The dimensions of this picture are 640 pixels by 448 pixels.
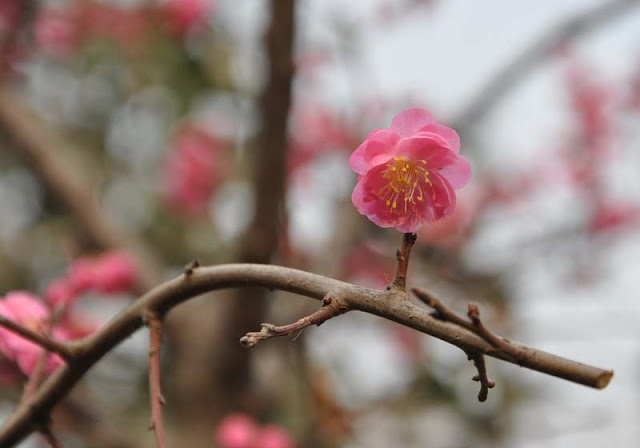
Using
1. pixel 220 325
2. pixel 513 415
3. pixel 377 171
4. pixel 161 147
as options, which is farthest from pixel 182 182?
pixel 377 171

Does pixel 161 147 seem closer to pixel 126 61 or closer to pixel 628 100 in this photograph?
pixel 126 61

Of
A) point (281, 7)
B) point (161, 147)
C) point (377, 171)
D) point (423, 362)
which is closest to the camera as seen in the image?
Answer: point (377, 171)

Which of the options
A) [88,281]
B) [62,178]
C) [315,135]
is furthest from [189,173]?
[88,281]

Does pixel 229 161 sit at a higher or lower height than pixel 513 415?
higher

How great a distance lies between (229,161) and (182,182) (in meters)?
0.32

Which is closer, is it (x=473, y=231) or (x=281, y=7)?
(x=281, y=7)

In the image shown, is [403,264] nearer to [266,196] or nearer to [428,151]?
[428,151]

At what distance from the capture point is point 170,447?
5.60 feet

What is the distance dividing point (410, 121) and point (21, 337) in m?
0.46

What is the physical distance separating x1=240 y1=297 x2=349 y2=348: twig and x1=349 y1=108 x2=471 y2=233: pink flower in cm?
13

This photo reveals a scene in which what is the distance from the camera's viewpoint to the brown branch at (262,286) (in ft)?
1.54

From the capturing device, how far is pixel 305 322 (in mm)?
496

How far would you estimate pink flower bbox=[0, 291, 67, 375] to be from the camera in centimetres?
72

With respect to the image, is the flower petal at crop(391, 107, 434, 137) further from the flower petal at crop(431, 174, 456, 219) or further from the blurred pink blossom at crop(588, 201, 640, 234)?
the blurred pink blossom at crop(588, 201, 640, 234)
